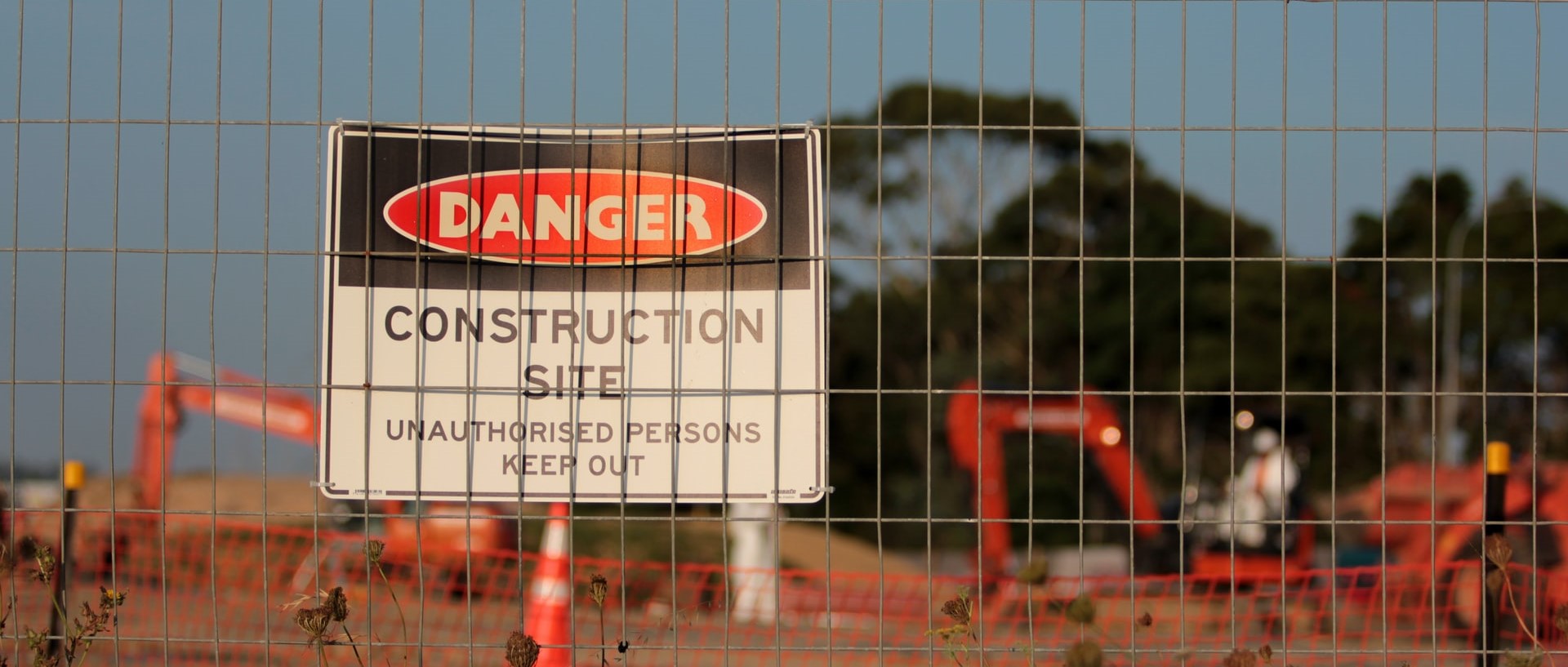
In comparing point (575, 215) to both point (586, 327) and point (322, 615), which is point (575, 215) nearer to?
point (586, 327)

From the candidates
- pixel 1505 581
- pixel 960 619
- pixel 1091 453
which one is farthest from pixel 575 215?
pixel 1091 453

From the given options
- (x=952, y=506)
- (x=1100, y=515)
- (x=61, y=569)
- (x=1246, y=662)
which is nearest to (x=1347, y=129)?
(x=1246, y=662)

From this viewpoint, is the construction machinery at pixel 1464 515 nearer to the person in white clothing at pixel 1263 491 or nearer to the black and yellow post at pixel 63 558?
the person in white clothing at pixel 1263 491

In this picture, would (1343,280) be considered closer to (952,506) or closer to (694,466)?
(952,506)

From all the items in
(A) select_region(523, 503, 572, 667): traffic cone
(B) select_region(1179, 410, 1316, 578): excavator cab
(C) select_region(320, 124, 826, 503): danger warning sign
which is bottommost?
(B) select_region(1179, 410, 1316, 578): excavator cab

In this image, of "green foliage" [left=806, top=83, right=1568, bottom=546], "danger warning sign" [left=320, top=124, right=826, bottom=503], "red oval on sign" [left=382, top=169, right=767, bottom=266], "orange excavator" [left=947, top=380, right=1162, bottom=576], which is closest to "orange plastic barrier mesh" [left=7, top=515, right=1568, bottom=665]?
"danger warning sign" [left=320, top=124, right=826, bottom=503]

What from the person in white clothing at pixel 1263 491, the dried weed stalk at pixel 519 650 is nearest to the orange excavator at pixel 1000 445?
the person in white clothing at pixel 1263 491

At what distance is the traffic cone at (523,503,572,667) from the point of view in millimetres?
3775

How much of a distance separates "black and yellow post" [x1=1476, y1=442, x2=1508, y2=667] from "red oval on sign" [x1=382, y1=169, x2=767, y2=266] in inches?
81.0

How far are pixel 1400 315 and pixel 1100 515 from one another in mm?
15260

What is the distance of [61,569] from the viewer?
11.6ft

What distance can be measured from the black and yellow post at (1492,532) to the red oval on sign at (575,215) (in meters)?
2.06

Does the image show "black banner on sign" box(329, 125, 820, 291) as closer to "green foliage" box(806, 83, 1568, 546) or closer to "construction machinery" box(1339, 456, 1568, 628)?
"construction machinery" box(1339, 456, 1568, 628)

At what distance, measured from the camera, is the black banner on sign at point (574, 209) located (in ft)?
11.5
